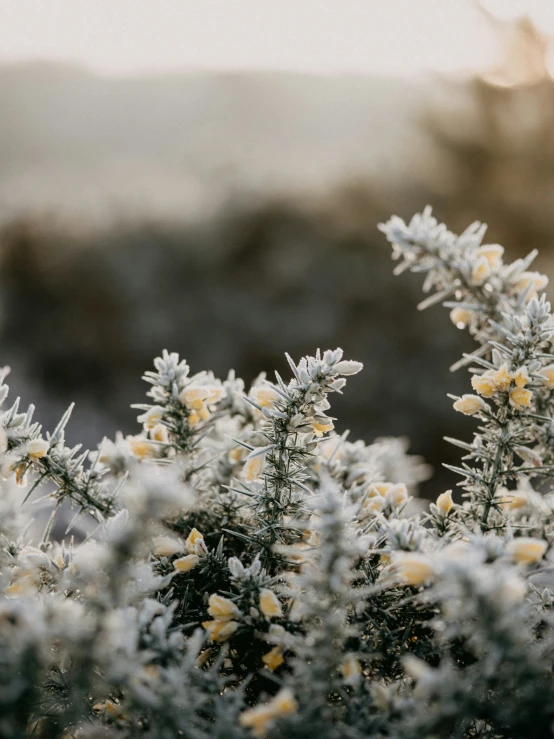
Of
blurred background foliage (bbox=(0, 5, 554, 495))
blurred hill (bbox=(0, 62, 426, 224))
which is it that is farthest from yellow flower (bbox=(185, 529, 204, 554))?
blurred hill (bbox=(0, 62, 426, 224))

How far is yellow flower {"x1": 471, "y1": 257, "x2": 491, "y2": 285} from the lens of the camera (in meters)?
1.38

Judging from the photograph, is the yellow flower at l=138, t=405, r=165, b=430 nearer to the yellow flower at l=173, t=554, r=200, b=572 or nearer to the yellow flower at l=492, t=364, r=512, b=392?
the yellow flower at l=173, t=554, r=200, b=572

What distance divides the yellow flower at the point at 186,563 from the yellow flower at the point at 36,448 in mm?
347

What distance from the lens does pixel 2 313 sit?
548 centimetres

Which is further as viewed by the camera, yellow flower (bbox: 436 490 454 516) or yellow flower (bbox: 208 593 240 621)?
yellow flower (bbox: 436 490 454 516)

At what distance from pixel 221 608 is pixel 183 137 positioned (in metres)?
Answer: 7.50

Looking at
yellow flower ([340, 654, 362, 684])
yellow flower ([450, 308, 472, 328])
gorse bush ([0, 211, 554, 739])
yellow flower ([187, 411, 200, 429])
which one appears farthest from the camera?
yellow flower ([450, 308, 472, 328])

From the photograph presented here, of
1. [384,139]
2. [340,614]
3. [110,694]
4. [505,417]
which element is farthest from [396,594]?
[384,139]

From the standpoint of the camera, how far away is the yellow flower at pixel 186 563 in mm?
1108

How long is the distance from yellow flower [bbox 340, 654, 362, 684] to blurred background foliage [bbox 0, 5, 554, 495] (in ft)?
12.0

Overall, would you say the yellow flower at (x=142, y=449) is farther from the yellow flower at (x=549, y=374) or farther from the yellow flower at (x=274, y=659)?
the yellow flower at (x=549, y=374)

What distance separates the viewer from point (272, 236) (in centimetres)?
583

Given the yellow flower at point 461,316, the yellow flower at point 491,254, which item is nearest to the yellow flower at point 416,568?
the yellow flower at point 461,316

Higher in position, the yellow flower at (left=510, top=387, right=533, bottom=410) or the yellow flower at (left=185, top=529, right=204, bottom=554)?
the yellow flower at (left=510, top=387, right=533, bottom=410)
